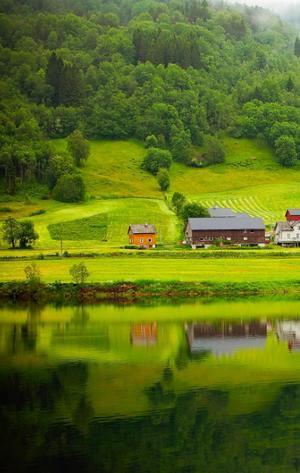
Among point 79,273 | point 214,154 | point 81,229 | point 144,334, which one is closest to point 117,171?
point 214,154

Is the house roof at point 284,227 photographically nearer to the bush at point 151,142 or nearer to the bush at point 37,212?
the bush at point 37,212

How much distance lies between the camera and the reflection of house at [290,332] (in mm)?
45750

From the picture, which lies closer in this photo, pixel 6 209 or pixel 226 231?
pixel 226 231

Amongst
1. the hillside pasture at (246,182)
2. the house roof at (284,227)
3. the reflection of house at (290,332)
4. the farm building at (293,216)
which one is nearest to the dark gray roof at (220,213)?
the hillside pasture at (246,182)

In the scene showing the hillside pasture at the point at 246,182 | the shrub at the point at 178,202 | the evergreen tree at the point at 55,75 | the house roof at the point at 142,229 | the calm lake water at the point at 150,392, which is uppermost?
the evergreen tree at the point at 55,75

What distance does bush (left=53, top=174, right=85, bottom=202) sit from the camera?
127562 mm

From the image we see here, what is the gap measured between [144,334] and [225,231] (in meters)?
53.0

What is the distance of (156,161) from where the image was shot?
15688 centimetres

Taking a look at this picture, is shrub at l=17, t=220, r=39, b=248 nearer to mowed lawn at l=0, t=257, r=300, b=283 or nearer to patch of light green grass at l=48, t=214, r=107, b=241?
patch of light green grass at l=48, t=214, r=107, b=241

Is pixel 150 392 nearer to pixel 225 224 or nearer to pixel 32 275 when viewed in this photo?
pixel 32 275

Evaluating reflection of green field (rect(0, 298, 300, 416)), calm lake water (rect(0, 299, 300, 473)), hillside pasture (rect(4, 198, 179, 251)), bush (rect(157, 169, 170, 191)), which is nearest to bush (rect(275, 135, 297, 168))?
bush (rect(157, 169, 170, 191))

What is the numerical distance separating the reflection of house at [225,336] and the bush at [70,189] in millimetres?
77848

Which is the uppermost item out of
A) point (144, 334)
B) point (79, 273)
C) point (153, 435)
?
point (153, 435)

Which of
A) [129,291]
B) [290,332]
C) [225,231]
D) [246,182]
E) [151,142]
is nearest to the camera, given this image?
[290,332]
